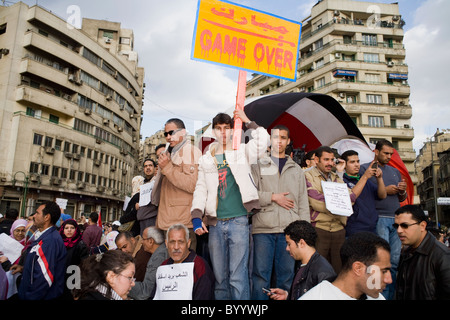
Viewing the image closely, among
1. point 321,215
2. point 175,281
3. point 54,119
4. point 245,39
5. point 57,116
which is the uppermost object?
point 57,116

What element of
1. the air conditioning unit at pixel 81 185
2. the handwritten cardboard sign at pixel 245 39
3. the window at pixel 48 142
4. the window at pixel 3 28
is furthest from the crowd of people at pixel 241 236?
the window at pixel 3 28

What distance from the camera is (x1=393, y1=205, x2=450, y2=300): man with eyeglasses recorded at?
300 centimetres

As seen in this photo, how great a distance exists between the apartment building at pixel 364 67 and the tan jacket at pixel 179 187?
40.4m

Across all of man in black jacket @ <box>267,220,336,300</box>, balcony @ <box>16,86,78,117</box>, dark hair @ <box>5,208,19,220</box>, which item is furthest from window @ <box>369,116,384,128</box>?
man in black jacket @ <box>267,220,336,300</box>

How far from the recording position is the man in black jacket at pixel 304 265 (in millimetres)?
3004

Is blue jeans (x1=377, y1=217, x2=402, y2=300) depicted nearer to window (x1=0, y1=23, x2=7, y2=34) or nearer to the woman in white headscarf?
the woman in white headscarf

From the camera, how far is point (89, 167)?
39.0 m

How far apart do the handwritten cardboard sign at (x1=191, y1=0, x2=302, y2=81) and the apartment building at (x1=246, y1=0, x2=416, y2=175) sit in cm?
3931

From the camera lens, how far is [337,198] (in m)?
4.35

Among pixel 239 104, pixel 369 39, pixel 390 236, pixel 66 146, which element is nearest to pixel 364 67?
pixel 369 39

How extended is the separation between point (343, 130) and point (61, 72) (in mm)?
35296

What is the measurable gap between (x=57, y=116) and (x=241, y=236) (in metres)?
38.4

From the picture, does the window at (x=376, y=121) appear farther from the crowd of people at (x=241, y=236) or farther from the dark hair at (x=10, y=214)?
the dark hair at (x=10, y=214)

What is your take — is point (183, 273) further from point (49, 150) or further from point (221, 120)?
point (49, 150)
